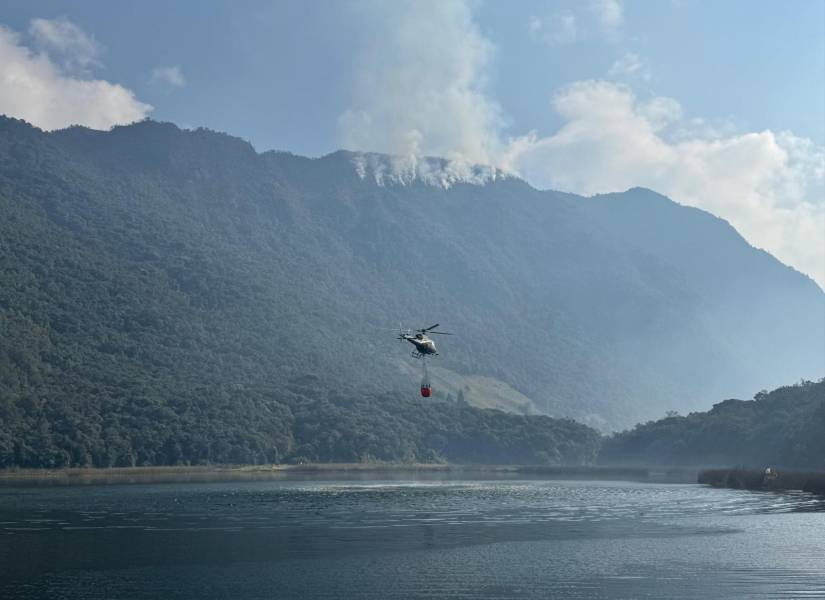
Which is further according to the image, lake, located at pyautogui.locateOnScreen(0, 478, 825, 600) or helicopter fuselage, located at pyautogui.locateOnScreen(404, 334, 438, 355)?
helicopter fuselage, located at pyautogui.locateOnScreen(404, 334, 438, 355)

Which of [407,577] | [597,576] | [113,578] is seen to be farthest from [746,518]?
[113,578]

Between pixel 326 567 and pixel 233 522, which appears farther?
pixel 233 522

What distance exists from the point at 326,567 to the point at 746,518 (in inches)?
2498

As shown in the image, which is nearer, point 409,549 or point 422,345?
point 409,549

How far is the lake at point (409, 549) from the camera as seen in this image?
79.8 meters

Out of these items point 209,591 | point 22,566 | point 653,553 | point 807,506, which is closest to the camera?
point 209,591

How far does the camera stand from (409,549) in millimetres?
100688

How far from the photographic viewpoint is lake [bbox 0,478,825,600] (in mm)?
79750

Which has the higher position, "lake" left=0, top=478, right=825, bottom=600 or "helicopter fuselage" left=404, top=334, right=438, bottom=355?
"helicopter fuselage" left=404, top=334, right=438, bottom=355

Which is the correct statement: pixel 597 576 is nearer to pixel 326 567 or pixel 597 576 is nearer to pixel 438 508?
pixel 326 567

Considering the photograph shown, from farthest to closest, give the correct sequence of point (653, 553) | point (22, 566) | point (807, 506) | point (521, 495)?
1. point (521, 495)
2. point (807, 506)
3. point (653, 553)
4. point (22, 566)

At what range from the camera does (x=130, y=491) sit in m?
192

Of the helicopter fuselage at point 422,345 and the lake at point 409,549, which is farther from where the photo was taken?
the helicopter fuselage at point 422,345

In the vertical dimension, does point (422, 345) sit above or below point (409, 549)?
above
